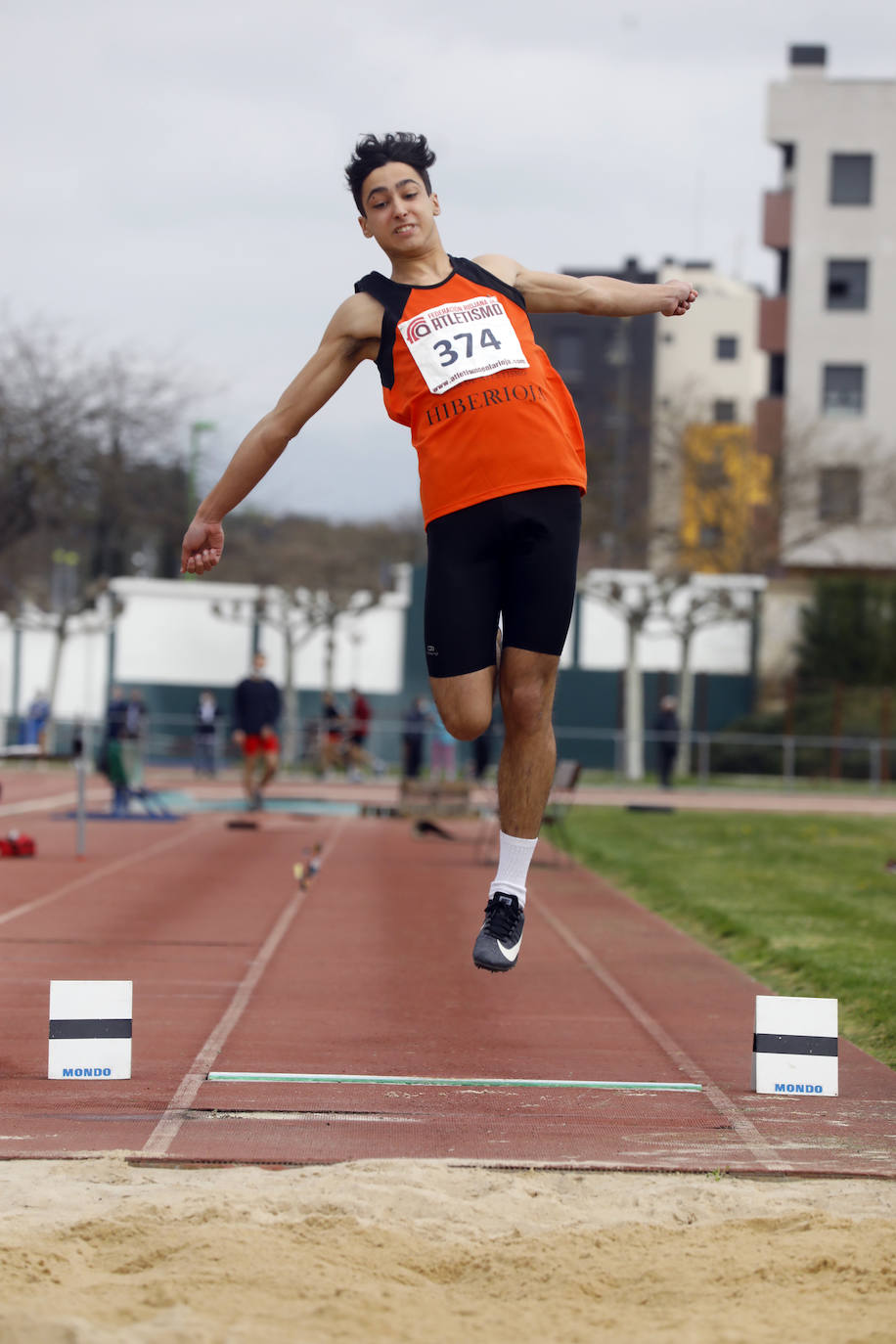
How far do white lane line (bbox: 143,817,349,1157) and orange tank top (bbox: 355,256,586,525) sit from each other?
72.5 inches

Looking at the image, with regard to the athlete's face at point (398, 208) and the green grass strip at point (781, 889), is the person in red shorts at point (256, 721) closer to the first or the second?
the green grass strip at point (781, 889)

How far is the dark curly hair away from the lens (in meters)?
5.09

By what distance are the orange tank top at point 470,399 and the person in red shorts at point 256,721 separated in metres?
17.4

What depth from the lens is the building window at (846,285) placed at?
49.3m

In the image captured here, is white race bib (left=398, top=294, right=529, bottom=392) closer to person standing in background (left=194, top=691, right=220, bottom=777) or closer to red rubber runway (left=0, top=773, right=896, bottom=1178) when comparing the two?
red rubber runway (left=0, top=773, right=896, bottom=1178)

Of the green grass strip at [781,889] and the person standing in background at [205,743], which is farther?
the person standing in background at [205,743]

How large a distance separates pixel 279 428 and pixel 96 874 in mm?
9417

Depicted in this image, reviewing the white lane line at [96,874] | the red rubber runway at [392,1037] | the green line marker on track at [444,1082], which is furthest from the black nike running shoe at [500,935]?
the white lane line at [96,874]

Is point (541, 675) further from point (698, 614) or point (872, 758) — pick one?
point (698, 614)

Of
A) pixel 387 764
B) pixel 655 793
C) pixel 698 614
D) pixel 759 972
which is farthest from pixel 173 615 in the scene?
pixel 759 972

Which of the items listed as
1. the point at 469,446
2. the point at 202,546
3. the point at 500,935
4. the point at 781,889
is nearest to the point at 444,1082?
the point at 500,935

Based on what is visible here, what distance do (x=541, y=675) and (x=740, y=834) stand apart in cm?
1555

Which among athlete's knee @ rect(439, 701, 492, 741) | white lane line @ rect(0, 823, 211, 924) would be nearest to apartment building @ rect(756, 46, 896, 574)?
white lane line @ rect(0, 823, 211, 924)

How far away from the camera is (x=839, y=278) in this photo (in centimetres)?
4947
